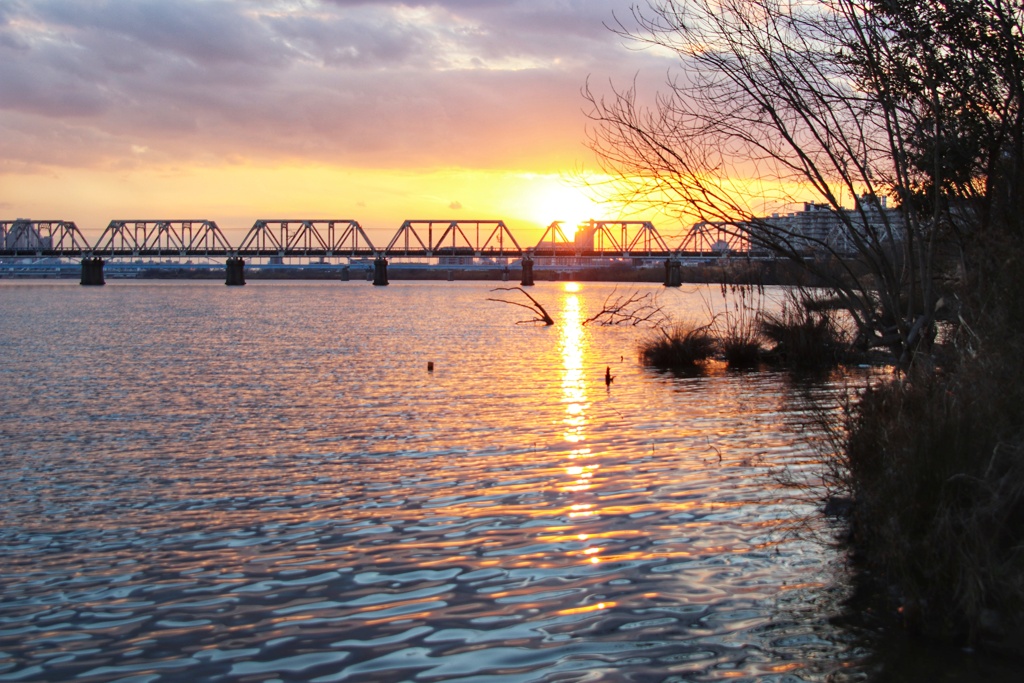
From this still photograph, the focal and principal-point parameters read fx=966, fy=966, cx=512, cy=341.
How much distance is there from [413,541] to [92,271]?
7598 inches

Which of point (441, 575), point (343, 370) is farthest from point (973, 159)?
point (343, 370)

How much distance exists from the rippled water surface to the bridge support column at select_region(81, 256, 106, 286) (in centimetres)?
17749

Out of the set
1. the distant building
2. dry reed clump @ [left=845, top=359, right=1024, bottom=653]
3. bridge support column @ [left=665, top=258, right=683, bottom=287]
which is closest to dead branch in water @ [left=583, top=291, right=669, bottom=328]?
the distant building

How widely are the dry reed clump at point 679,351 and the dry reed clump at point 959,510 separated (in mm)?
20539

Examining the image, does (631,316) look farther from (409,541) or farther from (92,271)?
(92,271)

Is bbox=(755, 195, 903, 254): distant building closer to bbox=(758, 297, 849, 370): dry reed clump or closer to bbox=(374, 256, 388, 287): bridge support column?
bbox=(758, 297, 849, 370): dry reed clump

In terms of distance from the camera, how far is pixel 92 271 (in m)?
186

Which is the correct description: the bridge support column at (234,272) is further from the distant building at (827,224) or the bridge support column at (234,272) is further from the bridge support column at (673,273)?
the distant building at (827,224)

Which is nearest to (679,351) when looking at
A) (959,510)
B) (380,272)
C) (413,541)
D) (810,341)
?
(810,341)

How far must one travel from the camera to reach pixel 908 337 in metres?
12.5

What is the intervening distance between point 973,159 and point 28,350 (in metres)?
33.6

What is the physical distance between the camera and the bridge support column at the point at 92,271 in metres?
186

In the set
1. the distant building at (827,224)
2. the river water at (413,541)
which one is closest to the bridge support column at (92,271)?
the river water at (413,541)

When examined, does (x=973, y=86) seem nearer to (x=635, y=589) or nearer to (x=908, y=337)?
(x=908, y=337)
